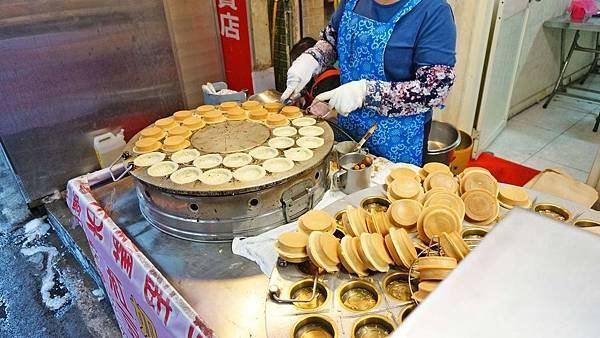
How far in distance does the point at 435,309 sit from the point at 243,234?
3.48 feet

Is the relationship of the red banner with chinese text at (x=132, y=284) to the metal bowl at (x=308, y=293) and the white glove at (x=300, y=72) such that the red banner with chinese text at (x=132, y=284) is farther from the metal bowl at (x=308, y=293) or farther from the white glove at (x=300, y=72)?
the white glove at (x=300, y=72)

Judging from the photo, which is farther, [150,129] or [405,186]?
[150,129]

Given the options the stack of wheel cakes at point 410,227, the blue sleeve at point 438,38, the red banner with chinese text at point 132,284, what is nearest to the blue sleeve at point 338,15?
the blue sleeve at point 438,38

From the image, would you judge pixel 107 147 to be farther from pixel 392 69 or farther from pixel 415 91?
pixel 415 91

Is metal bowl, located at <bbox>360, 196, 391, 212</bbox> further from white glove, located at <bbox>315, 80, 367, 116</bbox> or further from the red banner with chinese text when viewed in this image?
the red banner with chinese text

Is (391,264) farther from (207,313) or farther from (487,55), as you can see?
(487,55)

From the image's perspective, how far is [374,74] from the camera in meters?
1.90

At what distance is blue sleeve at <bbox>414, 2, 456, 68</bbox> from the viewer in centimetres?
168

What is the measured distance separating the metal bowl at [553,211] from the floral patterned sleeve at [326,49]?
133 centimetres

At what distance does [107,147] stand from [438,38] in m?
2.84

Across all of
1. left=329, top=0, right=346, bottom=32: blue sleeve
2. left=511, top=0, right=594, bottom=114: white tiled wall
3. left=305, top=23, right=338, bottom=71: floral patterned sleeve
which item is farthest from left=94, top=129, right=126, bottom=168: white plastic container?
left=511, top=0, right=594, bottom=114: white tiled wall

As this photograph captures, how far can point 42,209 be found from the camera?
3.40 metres

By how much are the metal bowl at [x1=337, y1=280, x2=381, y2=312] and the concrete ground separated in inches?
79.4

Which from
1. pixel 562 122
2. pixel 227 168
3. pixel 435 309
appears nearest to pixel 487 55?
pixel 562 122
